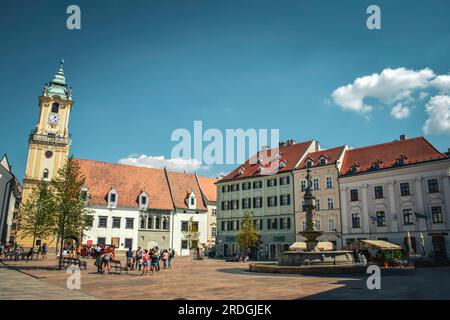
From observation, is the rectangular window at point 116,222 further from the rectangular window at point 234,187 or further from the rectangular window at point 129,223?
the rectangular window at point 234,187

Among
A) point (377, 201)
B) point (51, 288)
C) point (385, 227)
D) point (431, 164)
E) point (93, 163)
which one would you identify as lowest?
point (51, 288)

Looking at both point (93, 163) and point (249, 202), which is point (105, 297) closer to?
point (249, 202)

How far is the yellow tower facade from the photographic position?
53.7 metres

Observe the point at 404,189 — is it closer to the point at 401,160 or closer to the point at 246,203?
the point at 401,160

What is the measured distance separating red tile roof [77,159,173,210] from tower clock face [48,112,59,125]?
283 inches

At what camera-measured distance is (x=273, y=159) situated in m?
55.7

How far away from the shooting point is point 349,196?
44156 mm

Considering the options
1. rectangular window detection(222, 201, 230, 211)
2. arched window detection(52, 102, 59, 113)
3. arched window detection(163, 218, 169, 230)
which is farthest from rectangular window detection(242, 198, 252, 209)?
arched window detection(52, 102, 59, 113)

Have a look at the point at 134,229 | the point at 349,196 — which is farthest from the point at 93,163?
the point at 349,196

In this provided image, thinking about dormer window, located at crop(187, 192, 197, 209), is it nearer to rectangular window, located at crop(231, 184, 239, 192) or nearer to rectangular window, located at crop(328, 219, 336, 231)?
rectangular window, located at crop(231, 184, 239, 192)

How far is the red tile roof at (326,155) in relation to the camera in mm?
47094

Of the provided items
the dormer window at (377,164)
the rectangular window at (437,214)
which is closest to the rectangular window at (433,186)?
the rectangular window at (437,214)

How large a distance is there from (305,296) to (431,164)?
31.9 m

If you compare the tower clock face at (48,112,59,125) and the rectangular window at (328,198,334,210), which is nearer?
the rectangular window at (328,198,334,210)
